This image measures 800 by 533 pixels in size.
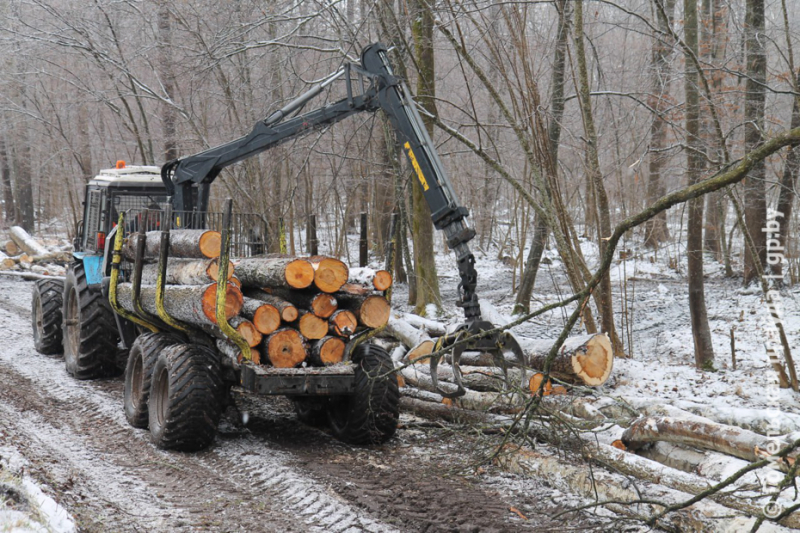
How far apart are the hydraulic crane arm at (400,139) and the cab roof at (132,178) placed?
647mm

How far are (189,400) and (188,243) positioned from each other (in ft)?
4.85

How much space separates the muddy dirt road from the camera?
448cm

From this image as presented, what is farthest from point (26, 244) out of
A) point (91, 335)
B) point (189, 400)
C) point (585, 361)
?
point (585, 361)

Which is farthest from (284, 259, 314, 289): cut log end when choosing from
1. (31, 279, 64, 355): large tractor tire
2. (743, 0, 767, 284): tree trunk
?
(743, 0, 767, 284): tree trunk

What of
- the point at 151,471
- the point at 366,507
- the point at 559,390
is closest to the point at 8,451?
the point at 151,471

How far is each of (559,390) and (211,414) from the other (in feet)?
12.3

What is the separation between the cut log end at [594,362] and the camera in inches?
303

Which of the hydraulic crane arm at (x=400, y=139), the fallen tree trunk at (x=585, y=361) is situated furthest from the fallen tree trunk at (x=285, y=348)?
the fallen tree trunk at (x=585, y=361)

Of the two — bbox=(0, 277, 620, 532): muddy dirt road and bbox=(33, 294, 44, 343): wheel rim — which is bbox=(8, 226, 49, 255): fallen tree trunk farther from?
bbox=(0, 277, 620, 532): muddy dirt road

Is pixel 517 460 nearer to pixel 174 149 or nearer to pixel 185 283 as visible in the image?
pixel 185 283

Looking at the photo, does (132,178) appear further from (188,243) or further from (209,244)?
(209,244)

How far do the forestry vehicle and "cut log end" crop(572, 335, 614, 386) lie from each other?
7.98 feet

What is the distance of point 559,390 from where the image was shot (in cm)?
→ 751

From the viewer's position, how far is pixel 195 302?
5.93 metres
